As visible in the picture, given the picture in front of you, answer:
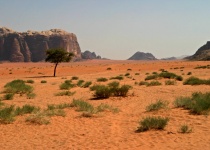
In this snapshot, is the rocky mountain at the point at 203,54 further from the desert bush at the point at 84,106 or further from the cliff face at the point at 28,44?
the desert bush at the point at 84,106

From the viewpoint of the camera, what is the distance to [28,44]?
15500 cm

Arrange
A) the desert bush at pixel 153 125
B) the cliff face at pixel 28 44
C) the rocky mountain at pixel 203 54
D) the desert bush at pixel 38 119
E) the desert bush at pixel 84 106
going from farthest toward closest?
the cliff face at pixel 28 44
the rocky mountain at pixel 203 54
the desert bush at pixel 84 106
the desert bush at pixel 38 119
the desert bush at pixel 153 125

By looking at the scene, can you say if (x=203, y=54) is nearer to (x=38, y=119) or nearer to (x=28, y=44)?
(x=28, y=44)

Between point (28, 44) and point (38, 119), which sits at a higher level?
point (28, 44)

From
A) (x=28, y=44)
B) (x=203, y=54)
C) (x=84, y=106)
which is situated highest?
(x=28, y=44)

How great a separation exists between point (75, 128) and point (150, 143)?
10.9ft

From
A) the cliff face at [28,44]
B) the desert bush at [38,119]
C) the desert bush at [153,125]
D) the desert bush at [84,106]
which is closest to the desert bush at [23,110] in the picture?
the desert bush at [38,119]

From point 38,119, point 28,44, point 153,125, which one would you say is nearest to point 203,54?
point 28,44

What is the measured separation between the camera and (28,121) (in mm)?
12172

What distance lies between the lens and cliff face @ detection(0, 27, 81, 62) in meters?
148

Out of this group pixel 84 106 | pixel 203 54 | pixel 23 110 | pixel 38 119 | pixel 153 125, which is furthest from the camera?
pixel 203 54

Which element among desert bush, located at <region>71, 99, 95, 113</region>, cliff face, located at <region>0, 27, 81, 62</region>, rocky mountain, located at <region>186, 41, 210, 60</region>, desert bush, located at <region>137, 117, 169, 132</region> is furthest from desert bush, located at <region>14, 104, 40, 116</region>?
cliff face, located at <region>0, 27, 81, 62</region>

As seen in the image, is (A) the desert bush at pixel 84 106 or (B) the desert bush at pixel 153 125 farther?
(A) the desert bush at pixel 84 106

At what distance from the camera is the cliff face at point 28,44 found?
14812 centimetres
